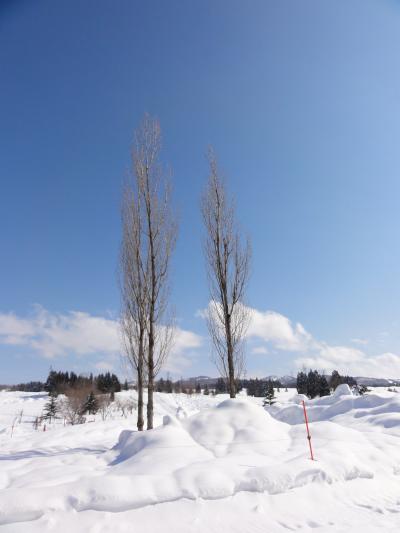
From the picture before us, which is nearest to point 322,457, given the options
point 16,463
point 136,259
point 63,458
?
point 63,458

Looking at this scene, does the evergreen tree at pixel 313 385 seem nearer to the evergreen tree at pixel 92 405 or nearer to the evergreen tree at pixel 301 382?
the evergreen tree at pixel 301 382

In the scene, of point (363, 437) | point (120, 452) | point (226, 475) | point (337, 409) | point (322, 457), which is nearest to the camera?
point (226, 475)

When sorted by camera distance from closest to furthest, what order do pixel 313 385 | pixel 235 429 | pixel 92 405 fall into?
pixel 235 429 → pixel 92 405 → pixel 313 385

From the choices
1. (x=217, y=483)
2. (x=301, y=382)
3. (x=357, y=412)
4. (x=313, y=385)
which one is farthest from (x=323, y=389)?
(x=217, y=483)

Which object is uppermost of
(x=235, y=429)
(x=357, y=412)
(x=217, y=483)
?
(x=235, y=429)

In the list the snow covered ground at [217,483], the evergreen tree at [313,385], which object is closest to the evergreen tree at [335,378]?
the evergreen tree at [313,385]

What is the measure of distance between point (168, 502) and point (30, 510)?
163cm

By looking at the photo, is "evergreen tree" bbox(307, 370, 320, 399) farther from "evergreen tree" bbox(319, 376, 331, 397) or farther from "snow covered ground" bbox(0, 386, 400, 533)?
"snow covered ground" bbox(0, 386, 400, 533)

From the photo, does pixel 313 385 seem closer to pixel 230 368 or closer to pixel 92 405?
pixel 92 405

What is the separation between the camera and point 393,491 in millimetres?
A: 5125

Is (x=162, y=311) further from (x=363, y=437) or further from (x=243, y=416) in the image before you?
(x=363, y=437)

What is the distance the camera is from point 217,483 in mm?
4496

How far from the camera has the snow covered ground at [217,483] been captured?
3.85 meters

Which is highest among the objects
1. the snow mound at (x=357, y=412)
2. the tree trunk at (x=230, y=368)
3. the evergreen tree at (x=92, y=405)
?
the tree trunk at (x=230, y=368)
